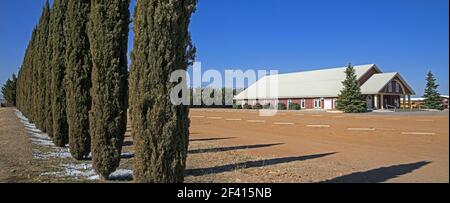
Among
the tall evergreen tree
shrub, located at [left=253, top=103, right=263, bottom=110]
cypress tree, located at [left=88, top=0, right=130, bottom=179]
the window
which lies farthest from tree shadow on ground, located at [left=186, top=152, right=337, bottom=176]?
the tall evergreen tree

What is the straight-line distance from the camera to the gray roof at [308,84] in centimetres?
5075

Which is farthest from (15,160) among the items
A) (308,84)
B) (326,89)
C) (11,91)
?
(11,91)

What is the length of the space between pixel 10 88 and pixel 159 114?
6635 centimetres

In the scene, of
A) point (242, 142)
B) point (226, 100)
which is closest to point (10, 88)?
point (226, 100)

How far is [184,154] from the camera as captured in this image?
6.44 m

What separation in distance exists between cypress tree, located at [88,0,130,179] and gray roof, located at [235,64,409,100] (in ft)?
146

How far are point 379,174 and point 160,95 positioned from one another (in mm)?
5367

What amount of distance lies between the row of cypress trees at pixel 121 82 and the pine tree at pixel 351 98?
117ft

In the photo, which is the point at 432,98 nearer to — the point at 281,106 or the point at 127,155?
the point at 281,106

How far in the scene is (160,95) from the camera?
620 centimetres

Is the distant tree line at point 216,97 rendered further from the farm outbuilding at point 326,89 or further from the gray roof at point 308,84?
the farm outbuilding at point 326,89

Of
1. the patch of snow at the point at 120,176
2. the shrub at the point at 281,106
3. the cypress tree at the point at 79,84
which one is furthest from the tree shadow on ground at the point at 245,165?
the shrub at the point at 281,106

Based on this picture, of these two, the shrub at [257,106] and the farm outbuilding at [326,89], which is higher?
the farm outbuilding at [326,89]
